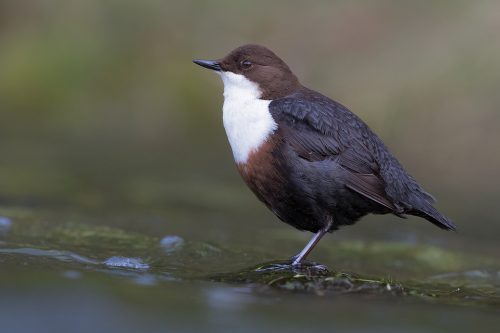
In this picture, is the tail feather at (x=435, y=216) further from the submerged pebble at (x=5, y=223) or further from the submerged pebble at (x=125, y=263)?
the submerged pebble at (x=5, y=223)

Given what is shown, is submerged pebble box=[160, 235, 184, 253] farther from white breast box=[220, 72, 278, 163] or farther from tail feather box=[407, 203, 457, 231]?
tail feather box=[407, 203, 457, 231]

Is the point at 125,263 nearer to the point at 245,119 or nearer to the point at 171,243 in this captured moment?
the point at 171,243

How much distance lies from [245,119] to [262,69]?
475 millimetres

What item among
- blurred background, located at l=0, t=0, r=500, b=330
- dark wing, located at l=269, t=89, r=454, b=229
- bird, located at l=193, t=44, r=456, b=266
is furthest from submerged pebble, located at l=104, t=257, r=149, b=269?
blurred background, located at l=0, t=0, r=500, b=330

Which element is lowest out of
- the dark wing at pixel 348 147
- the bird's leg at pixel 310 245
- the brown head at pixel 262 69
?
the bird's leg at pixel 310 245

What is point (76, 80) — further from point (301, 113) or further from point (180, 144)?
point (301, 113)

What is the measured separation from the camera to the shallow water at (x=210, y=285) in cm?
347

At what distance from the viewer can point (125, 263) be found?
465cm

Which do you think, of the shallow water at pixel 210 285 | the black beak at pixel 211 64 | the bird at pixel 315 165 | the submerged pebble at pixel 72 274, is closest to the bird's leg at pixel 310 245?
the bird at pixel 315 165

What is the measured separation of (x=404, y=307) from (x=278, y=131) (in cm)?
151

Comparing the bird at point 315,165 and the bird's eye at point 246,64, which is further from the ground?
the bird's eye at point 246,64

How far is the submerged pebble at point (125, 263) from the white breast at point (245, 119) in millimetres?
835

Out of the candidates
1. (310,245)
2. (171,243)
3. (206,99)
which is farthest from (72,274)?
(206,99)

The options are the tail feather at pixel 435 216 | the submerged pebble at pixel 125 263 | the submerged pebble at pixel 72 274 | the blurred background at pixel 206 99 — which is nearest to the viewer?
the submerged pebble at pixel 72 274
